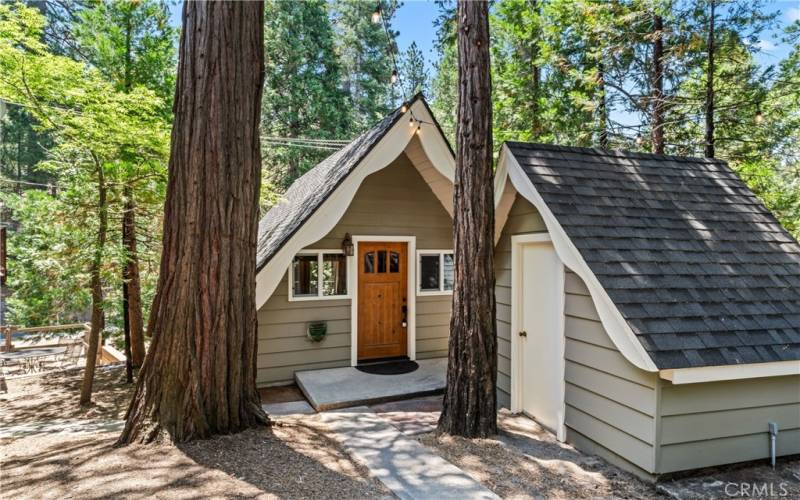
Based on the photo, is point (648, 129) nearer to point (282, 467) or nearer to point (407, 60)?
point (282, 467)

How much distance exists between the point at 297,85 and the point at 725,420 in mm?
17085

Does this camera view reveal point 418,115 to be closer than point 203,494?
No

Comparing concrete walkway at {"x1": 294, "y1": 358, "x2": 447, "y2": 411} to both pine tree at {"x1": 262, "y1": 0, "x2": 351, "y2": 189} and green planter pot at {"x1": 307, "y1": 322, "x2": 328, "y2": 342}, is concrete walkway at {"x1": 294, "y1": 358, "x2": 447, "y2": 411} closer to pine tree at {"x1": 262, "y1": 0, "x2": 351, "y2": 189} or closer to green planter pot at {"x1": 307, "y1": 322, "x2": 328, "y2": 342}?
green planter pot at {"x1": 307, "y1": 322, "x2": 328, "y2": 342}

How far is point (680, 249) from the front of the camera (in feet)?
13.2

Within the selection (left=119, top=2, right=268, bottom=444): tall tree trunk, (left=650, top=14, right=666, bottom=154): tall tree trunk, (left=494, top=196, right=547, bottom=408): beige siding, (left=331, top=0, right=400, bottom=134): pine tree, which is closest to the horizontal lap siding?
(left=494, top=196, right=547, bottom=408): beige siding

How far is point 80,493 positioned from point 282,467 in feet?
3.94

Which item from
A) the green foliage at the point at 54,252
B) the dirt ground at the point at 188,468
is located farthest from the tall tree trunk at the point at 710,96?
the green foliage at the point at 54,252

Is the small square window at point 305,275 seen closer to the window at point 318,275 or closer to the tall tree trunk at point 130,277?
the window at point 318,275

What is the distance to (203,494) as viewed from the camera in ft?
8.61

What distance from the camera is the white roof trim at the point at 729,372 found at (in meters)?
3.10

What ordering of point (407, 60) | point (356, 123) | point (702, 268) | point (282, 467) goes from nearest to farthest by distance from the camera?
point (282, 467)
point (702, 268)
point (356, 123)
point (407, 60)

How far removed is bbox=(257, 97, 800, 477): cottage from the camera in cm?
333

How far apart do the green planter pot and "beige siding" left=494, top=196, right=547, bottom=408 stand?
2.85 m

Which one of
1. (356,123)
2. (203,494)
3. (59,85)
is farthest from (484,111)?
(356,123)
